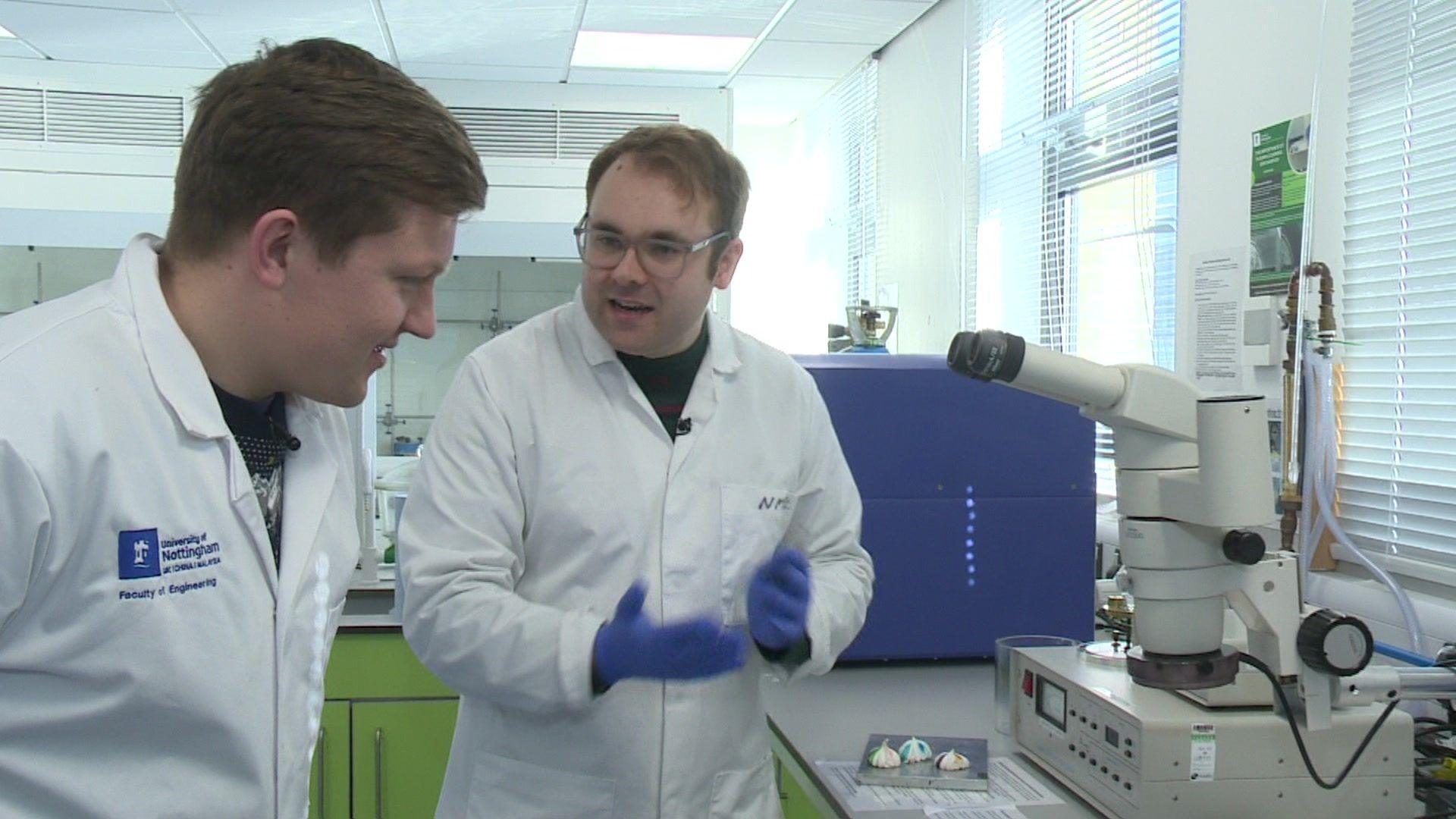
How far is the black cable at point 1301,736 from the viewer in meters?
1.29

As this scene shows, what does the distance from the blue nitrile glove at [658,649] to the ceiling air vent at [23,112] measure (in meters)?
4.16

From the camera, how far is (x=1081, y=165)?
3.26 metres

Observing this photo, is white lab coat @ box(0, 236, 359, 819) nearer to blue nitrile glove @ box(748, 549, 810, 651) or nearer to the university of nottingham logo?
the university of nottingham logo

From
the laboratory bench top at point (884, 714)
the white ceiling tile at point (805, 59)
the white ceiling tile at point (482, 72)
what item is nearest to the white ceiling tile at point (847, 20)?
the white ceiling tile at point (805, 59)

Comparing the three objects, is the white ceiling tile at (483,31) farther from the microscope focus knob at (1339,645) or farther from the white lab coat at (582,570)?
the microscope focus knob at (1339,645)

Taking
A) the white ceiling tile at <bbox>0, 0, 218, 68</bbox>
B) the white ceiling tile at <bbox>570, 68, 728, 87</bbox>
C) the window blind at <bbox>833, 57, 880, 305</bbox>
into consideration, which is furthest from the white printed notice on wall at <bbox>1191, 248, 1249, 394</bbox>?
the white ceiling tile at <bbox>0, 0, 218, 68</bbox>

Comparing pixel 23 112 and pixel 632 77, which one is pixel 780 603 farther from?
pixel 23 112

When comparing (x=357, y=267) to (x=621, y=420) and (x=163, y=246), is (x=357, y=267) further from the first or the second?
(x=621, y=420)

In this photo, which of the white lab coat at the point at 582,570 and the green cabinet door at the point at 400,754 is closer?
the white lab coat at the point at 582,570

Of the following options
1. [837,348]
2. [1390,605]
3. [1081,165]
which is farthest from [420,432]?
[1390,605]

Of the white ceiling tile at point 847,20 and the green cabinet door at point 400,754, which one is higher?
the white ceiling tile at point 847,20

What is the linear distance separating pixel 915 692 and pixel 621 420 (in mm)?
816

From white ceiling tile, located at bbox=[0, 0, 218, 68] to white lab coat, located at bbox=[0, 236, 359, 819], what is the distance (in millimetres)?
3789

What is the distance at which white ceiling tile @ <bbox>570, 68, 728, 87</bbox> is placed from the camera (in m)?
4.92
